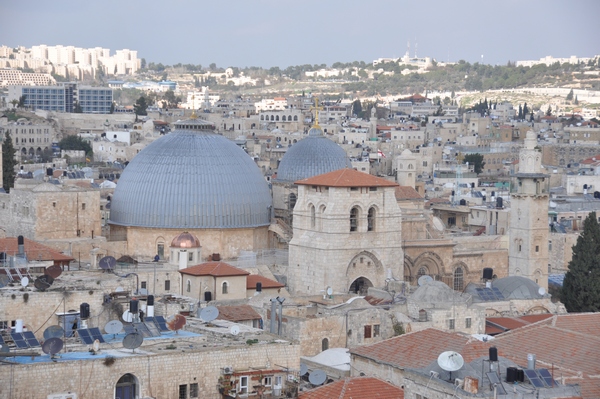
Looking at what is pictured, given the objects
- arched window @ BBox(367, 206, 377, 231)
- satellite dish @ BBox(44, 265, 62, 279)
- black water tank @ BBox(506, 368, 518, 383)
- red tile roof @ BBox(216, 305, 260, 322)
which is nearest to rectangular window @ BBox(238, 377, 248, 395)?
black water tank @ BBox(506, 368, 518, 383)

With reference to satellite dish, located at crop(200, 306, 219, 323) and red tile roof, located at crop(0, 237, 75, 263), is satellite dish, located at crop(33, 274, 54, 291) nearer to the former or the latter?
satellite dish, located at crop(200, 306, 219, 323)

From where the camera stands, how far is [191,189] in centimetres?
5441

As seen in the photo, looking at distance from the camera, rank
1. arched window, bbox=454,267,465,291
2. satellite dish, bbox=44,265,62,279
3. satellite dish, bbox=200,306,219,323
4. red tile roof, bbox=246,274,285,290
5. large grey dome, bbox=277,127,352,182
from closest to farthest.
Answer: satellite dish, bbox=200,306,219,323 < satellite dish, bbox=44,265,62,279 < red tile roof, bbox=246,274,285,290 < arched window, bbox=454,267,465,291 < large grey dome, bbox=277,127,352,182

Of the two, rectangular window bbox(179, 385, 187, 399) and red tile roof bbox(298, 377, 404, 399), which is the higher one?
rectangular window bbox(179, 385, 187, 399)

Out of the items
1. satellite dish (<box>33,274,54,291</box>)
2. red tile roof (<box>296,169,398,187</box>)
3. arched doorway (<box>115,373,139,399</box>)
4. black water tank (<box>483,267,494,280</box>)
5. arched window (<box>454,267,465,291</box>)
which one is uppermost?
red tile roof (<box>296,169,398,187</box>)

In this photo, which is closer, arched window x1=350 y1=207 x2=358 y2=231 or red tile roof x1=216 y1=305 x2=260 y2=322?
red tile roof x1=216 y1=305 x2=260 y2=322

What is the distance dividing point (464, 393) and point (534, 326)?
474 inches

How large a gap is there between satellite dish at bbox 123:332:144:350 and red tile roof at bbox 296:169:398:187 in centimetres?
2263

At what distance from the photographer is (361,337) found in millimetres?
40344

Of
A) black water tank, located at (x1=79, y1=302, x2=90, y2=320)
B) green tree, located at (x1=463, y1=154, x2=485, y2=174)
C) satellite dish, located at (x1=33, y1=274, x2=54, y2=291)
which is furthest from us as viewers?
green tree, located at (x1=463, y1=154, x2=485, y2=174)

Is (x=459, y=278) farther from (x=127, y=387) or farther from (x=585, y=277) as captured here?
(x=127, y=387)

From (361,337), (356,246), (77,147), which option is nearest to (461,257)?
(356,246)

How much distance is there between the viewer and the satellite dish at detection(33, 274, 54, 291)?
33.4 m

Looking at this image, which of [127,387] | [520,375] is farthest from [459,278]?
[127,387]
